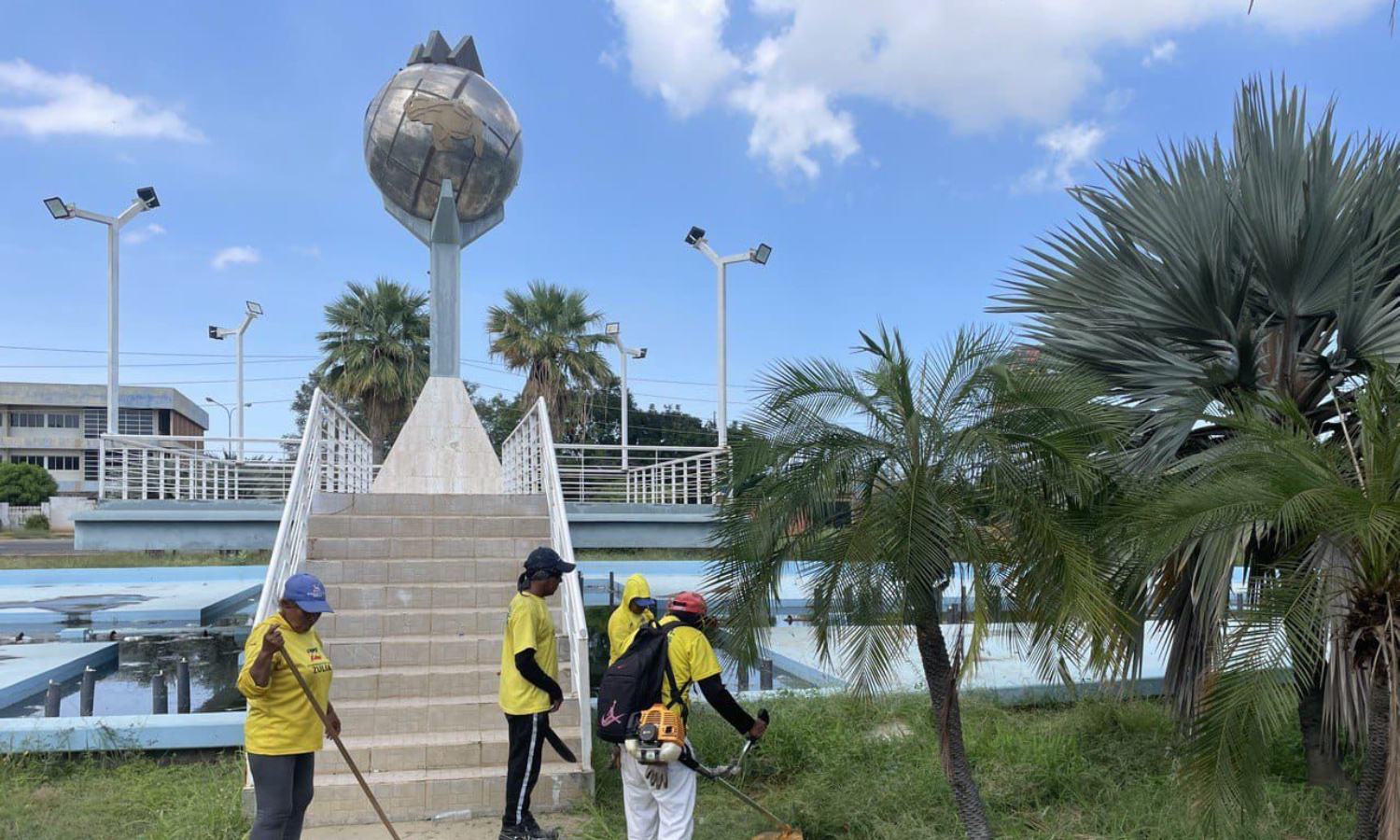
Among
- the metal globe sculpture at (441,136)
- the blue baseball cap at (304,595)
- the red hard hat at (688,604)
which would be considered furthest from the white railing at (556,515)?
the metal globe sculpture at (441,136)

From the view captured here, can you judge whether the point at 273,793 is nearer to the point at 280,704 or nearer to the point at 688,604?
the point at 280,704

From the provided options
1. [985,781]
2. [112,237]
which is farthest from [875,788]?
[112,237]

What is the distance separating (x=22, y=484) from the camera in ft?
159

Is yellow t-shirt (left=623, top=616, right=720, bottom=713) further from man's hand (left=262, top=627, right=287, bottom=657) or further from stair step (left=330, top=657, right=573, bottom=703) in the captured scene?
stair step (left=330, top=657, right=573, bottom=703)

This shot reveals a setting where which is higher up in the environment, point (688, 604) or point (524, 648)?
point (688, 604)

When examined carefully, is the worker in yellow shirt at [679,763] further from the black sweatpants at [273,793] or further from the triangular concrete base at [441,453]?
the triangular concrete base at [441,453]

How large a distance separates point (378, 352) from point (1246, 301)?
1009 inches

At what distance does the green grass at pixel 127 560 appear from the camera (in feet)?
92.0

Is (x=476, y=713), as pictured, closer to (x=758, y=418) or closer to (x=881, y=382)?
(x=758, y=418)

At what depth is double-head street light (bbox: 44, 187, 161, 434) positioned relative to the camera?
16.4 meters

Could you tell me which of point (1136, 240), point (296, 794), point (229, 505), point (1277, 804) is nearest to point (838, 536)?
point (296, 794)

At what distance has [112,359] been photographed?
1650cm

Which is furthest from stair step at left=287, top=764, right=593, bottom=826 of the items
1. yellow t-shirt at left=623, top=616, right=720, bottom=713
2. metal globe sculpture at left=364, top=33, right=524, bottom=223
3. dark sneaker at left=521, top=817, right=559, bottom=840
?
metal globe sculpture at left=364, top=33, right=524, bottom=223

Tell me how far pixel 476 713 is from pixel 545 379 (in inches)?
952
